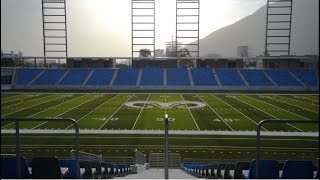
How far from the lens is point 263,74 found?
34.3m

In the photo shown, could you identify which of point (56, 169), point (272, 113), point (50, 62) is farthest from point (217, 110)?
point (50, 62)

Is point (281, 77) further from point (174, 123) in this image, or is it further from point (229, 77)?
point (174, 123)

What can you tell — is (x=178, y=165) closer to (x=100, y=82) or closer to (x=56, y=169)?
(x=56, y=169)

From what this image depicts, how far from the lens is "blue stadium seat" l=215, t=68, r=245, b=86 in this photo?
3309 centimetres

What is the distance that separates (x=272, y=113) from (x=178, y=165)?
10934mm

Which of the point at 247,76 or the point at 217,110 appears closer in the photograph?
the point at 217,110

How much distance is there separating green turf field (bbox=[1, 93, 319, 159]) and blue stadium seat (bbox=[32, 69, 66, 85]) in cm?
568

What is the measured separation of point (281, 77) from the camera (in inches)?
1288

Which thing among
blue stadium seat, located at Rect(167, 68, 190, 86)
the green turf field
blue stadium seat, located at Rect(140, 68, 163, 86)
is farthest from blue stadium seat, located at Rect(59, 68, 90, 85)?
blue stadium seat, located at Rect(167, 68, 190, 86)

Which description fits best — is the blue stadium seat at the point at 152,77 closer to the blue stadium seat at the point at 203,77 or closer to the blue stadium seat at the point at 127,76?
the blue stadium seat at the point at 127,76

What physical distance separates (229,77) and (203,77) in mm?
2637

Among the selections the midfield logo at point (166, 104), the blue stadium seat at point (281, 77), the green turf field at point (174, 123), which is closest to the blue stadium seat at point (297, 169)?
the green turf field at point (174, 123)

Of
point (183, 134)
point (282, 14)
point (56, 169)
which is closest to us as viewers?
point (56, 169)

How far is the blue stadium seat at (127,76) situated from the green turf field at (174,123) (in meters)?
8.52
